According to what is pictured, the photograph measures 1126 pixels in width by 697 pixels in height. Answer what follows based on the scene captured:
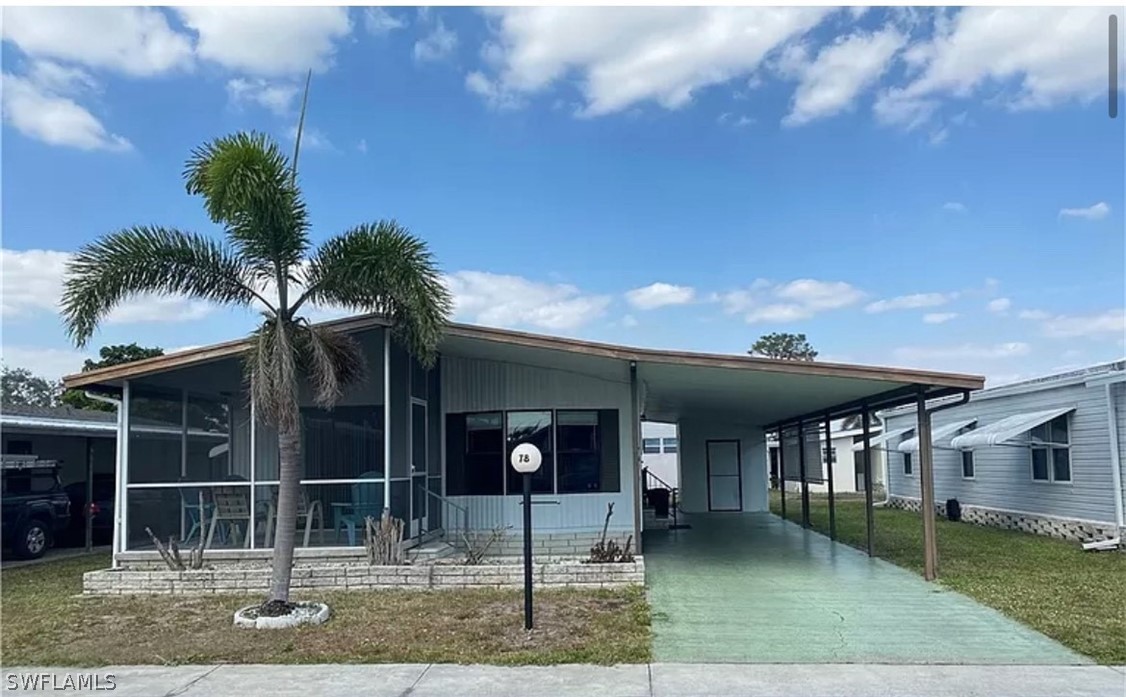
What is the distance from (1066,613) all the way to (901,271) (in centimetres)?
1446

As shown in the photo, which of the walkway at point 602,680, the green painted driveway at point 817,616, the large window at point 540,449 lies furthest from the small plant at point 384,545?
the walkway at point 602,680

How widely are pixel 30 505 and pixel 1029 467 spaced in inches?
679

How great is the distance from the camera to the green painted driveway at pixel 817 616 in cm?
650

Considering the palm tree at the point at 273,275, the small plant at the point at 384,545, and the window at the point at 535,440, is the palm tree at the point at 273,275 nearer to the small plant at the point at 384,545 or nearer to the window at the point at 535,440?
the small plant at the point at 384,545

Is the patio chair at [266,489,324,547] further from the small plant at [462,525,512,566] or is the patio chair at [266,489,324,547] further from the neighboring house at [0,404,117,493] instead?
the neighboring house at [0,404,117,493]

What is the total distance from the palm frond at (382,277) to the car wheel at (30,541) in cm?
862

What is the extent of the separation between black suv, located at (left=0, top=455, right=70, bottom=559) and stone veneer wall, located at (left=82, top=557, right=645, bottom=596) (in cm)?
537

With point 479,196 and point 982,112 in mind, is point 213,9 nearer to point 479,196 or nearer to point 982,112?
point 479,196

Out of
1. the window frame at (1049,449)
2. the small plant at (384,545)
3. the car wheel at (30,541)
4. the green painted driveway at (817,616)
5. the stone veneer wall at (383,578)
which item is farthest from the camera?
the window frame at (1049,449)

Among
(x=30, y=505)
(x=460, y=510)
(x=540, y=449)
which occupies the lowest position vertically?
(x=460, y=510)

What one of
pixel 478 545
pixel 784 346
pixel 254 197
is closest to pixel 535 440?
pixel 478 545

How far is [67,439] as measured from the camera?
58.4 feet
